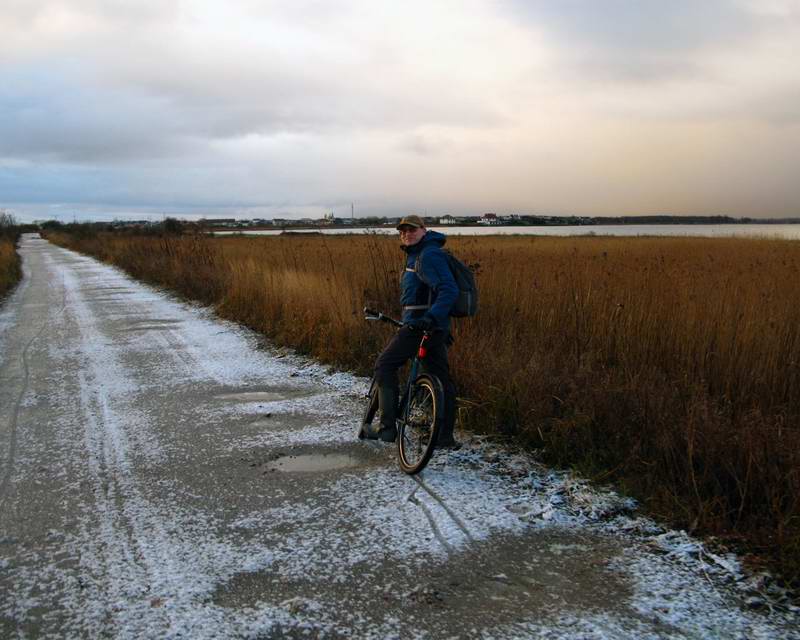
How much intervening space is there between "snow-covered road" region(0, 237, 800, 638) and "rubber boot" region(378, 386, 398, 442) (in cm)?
21

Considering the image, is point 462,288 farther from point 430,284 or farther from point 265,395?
point 265,395

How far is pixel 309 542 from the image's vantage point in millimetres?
3359

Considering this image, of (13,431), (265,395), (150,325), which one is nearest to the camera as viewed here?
(13,431)

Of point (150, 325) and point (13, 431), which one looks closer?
point (13, 431)

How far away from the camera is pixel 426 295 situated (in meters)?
4.41

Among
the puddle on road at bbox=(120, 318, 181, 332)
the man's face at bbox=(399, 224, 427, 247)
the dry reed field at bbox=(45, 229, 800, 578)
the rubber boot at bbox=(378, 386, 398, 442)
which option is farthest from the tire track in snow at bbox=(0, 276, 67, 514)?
→ the dry reed field at bbox=(45, 229, 800, 578)

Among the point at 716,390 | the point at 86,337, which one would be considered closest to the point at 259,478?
the point at 716,390

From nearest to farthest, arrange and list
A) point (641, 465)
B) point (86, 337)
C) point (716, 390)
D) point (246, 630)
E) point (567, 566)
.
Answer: point (246, 630) < point (567, 566) < point (641, 465) < point (716, 390) < point (86, 337)

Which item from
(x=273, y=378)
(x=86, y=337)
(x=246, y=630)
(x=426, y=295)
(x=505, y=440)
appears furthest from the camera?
(x=86, y=337)

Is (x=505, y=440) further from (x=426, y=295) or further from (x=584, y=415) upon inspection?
(x=426, y=295)

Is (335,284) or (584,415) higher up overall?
(335,284)

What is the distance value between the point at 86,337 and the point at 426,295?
7556 mm

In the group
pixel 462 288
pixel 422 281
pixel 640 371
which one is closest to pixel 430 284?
pixel 422 281

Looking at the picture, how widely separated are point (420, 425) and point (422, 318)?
793 mm
